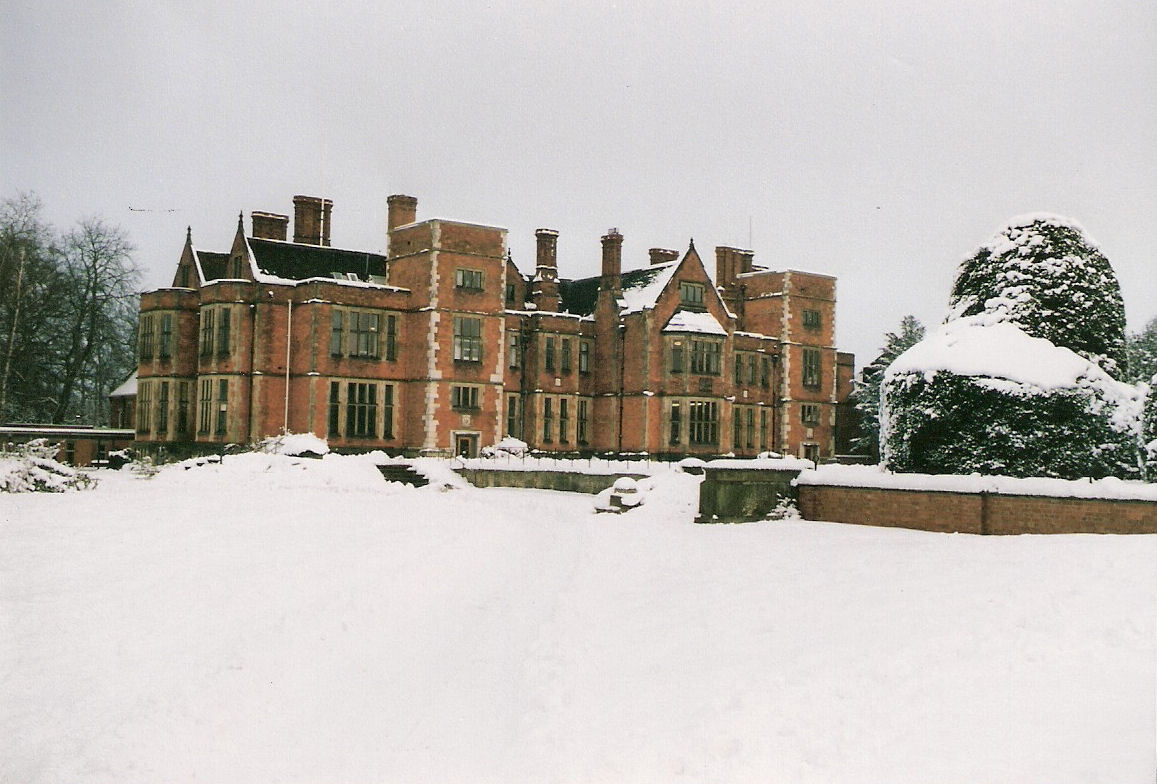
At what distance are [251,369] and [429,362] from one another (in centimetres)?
707

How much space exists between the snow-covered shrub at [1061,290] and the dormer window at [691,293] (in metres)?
27.2

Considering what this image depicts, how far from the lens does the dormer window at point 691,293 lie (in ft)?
153

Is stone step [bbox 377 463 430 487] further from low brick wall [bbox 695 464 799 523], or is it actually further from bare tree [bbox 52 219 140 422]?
low brick wall [bbox 695 464 799 523]

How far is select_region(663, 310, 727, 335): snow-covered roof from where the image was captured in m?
45.2

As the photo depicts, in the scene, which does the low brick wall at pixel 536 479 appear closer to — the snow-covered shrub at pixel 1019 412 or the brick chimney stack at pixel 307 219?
the brick chimney stack at pixel 307 219

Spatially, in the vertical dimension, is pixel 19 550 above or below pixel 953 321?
below

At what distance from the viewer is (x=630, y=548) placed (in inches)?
717

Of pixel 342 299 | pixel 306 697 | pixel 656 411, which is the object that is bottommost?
pixel 306 697

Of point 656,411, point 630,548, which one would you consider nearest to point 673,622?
point 630,548

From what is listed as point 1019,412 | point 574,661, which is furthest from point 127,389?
point 574,661

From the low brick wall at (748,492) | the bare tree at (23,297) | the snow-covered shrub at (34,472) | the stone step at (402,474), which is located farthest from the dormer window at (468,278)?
the low brick wall at (748,492)

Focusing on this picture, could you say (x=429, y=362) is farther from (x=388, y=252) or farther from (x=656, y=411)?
(x=656, y=411)

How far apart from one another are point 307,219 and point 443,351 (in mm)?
11068

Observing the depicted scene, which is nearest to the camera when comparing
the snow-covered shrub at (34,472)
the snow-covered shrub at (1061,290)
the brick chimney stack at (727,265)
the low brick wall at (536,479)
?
the snow-covered shrub at (1061,290)
